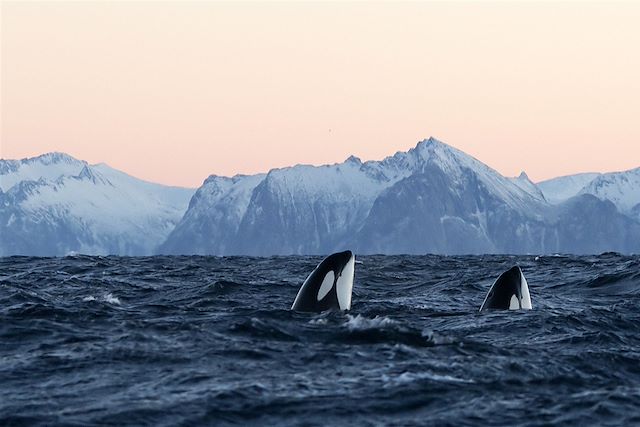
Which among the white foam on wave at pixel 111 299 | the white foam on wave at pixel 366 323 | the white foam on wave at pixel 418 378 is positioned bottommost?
the white foam on wave at pixel 418 378

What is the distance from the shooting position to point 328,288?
74.8 ft

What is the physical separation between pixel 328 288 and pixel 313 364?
659 centimetres

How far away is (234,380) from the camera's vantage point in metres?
15.0

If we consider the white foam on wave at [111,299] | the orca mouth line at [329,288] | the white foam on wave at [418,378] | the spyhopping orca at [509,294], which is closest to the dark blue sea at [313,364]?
the white foam on wave at [418,378]

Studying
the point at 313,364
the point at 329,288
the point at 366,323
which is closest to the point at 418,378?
the point at 313,364

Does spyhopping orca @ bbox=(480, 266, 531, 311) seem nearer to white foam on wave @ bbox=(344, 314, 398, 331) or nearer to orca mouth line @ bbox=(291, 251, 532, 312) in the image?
orca mouth line @ bbox=(291, 251, 532, 312)

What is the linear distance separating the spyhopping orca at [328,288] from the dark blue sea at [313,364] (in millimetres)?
717

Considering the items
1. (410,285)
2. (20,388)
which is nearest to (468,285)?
(410,285)

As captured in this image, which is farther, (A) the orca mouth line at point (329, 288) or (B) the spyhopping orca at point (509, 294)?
(B) the spyhopping orca at point (509, 294)

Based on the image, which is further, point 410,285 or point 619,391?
point 410,285

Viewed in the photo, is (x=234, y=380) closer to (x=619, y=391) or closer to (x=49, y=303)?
(x=619, y=391)

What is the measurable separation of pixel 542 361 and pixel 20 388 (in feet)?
25.5

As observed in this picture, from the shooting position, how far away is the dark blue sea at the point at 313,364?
13.2 m

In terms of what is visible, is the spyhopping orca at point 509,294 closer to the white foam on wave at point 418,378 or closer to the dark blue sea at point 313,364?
the dark blue sea at point 313,364
